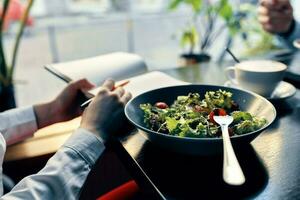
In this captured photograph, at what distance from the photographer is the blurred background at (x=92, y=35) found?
2289 mm

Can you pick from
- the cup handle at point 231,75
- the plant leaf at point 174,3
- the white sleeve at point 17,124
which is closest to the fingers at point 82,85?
the white sleeve at point 17,124

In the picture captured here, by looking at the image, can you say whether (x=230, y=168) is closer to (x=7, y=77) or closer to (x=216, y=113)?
(x=216, y=113)

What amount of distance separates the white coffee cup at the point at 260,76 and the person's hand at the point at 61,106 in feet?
1.25

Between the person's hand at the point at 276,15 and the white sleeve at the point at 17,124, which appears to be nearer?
the white sleeve at the point at 17,124

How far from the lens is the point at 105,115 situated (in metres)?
0.62

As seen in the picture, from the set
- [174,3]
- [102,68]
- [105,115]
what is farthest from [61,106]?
[174,3]

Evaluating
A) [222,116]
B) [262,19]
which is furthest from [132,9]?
[222,116]

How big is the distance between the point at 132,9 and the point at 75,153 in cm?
222

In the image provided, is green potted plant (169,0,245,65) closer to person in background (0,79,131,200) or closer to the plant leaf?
the plant leaf

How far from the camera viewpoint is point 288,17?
1.15 meters

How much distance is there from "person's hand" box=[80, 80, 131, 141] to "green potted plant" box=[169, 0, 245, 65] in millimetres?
1022

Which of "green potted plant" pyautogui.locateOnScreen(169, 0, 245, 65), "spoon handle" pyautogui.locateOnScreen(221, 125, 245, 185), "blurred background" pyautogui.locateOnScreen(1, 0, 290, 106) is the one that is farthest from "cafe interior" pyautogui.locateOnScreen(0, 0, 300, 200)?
"blurred background" pyautogui.locateOnScreen(1, 0, 290, 106)

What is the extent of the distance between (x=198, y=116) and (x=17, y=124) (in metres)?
0.49

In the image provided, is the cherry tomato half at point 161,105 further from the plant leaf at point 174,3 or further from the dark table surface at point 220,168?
the plant leaf at point 174,3
